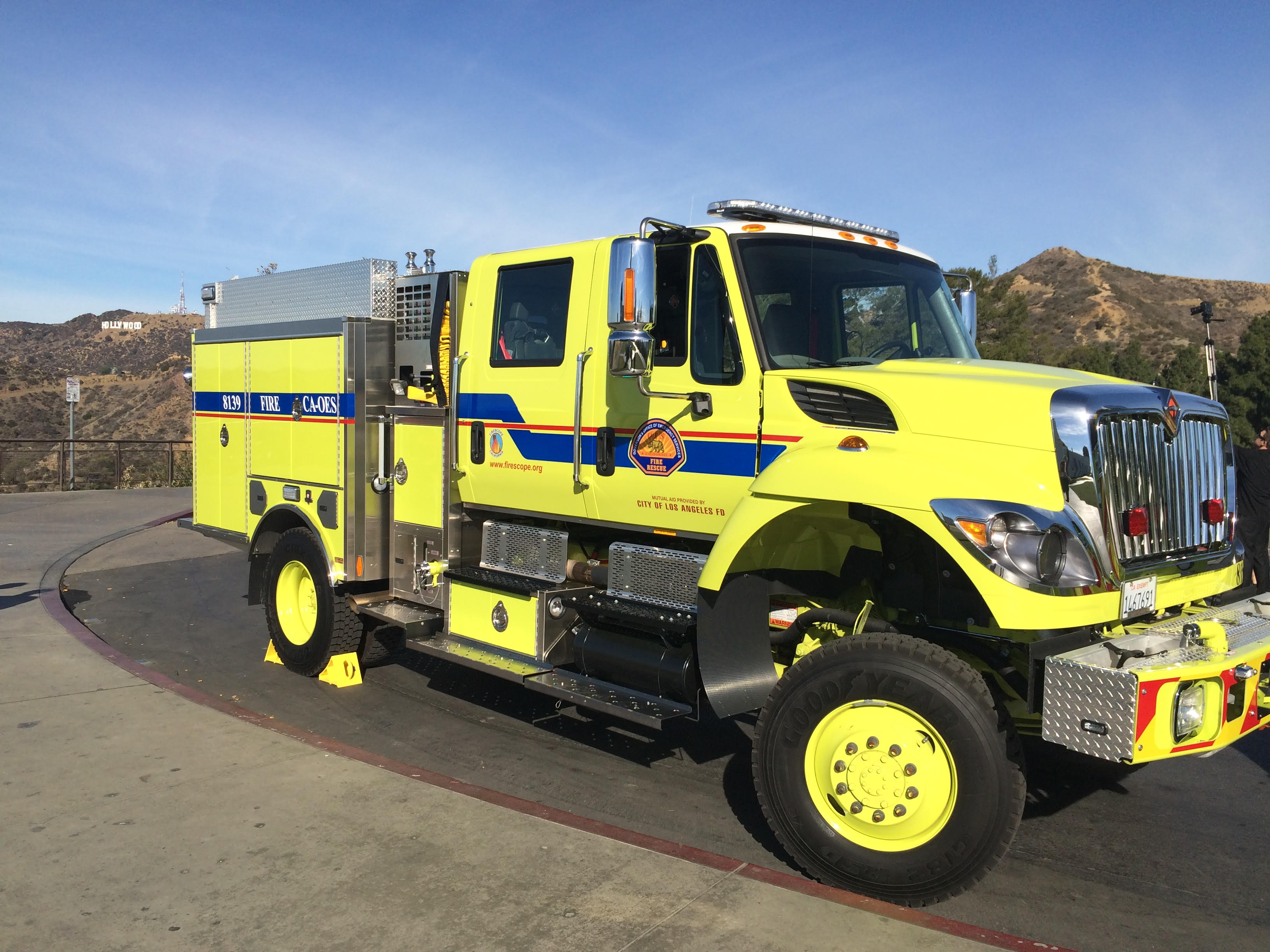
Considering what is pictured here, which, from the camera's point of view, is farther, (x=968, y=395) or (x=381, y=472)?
(x=381, y=472)

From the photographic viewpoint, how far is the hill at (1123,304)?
44844 millimetres

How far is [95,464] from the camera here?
3388cm

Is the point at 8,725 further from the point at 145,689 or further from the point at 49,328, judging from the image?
the point at 49,328

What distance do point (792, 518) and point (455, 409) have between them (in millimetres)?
2702

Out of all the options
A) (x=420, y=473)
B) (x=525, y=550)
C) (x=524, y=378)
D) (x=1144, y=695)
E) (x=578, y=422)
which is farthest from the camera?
(x=420, y=473)

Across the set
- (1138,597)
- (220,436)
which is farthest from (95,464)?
(1138,597)

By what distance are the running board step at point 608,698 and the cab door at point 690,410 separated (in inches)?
34.2

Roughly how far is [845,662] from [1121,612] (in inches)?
41.2

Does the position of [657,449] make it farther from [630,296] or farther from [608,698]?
[608,698]

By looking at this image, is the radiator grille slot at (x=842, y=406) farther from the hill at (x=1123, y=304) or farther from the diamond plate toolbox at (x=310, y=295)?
the hill at (x=1123, y=304)

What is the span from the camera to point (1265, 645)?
3973 mm

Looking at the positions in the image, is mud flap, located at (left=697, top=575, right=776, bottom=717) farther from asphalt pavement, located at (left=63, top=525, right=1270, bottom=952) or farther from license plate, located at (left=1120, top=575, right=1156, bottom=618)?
license plate, located at (left=1120, top=575, right=1156, bottom=618)

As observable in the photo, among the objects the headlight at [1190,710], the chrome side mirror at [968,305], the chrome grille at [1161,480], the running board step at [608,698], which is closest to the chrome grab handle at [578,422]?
the running board step at [608,698]

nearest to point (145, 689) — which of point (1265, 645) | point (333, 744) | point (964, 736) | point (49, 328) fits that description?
point (333, 744)
